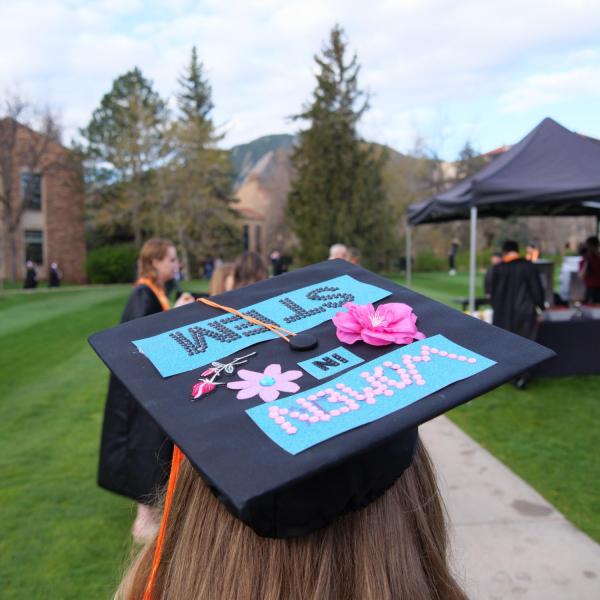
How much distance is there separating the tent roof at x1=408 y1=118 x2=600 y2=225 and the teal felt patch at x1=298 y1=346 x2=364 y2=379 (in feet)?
18.5

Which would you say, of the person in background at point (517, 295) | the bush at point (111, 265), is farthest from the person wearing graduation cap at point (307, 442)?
the bush at point (111, 265)

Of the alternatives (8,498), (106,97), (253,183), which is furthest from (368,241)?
(253,183)

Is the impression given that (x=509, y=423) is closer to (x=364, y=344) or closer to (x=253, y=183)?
(x=364, y=344)

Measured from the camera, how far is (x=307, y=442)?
31.6 inches

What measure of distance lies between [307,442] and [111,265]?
33.2m

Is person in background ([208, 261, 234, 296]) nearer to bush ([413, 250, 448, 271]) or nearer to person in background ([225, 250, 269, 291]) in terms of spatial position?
person in background ([225, 250, 269, 291])

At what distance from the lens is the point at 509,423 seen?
5.43 m

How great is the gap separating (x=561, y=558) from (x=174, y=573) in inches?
113

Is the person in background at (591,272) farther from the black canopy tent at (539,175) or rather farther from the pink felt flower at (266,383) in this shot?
the pink felt flower at (266,383)

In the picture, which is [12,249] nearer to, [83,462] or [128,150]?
[128,150]

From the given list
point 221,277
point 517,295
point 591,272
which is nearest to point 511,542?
point 221,277

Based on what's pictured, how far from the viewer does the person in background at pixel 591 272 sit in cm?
889

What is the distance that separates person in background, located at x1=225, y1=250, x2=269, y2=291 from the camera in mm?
4066

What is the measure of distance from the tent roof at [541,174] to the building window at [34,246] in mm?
34776
